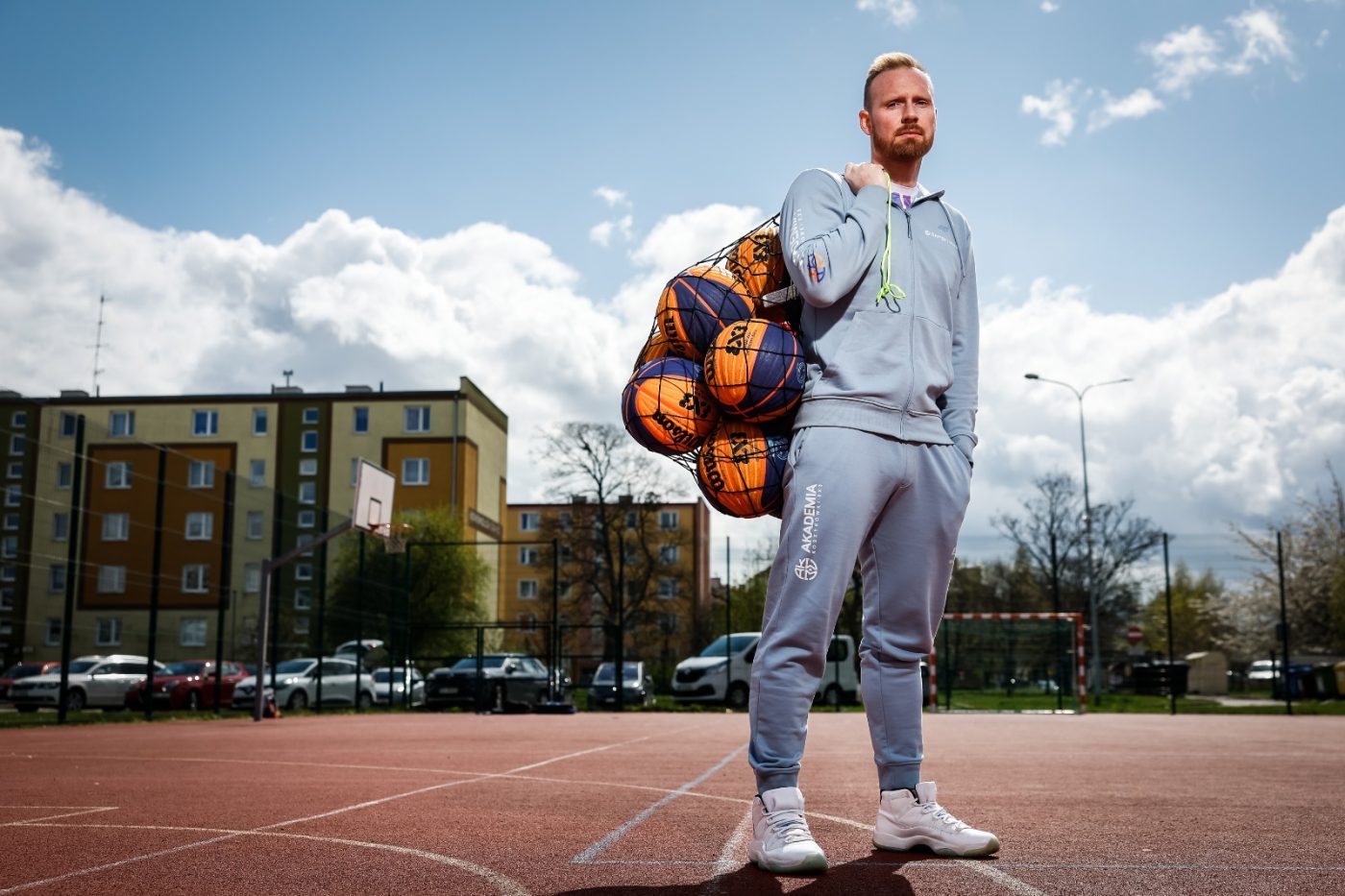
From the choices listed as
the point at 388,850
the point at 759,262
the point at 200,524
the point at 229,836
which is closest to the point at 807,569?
the point at 759,262

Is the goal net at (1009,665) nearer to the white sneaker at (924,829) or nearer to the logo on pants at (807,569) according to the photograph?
the white sneaker at (924,829)

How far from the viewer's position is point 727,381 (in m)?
2.99

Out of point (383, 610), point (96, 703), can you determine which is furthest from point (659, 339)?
point (96, 703)

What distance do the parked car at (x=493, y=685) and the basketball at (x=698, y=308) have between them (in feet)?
64.3

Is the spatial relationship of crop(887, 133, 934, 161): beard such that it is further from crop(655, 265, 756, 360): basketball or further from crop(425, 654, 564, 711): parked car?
crop(425, 654, 564, 711): parked car

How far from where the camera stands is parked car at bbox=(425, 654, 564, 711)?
877 inches

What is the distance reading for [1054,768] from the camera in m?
6.97

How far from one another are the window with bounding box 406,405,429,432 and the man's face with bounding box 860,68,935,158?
164 feet

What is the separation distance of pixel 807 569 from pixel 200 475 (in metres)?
17.9

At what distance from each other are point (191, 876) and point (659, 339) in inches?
67.8

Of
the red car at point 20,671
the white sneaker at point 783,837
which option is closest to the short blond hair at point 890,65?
the white sneaker at point 783,837

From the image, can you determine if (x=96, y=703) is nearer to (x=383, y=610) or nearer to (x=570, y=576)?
(x=383, y=610)

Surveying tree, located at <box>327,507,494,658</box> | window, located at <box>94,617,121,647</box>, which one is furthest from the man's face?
tree, located at <box>327,507,494,658</box>

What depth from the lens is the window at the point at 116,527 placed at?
16.7m
